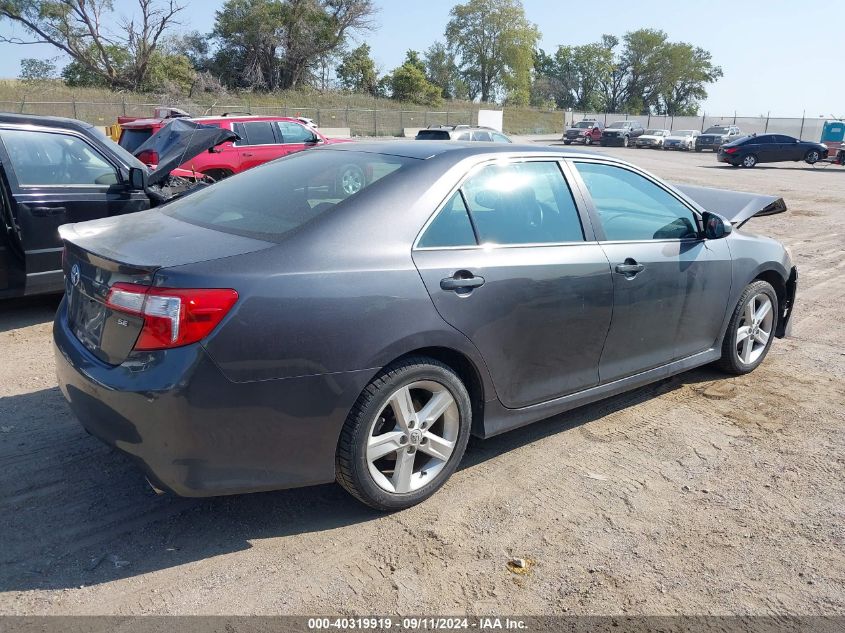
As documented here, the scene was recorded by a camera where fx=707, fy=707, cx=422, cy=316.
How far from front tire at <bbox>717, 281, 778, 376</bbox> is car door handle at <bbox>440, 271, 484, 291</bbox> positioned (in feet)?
7.87

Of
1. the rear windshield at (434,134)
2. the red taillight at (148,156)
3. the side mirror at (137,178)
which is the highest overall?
the rear windshield at (434,134)

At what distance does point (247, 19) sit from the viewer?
60000mm

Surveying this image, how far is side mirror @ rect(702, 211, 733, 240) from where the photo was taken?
4.33 metres

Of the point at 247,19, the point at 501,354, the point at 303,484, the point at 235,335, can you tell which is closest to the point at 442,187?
the point at 501,354

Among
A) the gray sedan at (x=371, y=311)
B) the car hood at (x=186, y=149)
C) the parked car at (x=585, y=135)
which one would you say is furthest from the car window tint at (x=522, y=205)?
the parked car at (x=585, y=135)

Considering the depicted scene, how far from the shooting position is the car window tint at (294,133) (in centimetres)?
1391

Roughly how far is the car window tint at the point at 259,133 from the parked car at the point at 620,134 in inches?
1466

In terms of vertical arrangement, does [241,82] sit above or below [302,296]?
above

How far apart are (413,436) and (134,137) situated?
11.9 meters

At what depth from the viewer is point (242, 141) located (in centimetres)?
1309

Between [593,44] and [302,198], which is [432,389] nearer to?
[302,198]

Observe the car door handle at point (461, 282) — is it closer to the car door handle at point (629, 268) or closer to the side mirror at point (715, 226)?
the car door handle at point (629, 268)

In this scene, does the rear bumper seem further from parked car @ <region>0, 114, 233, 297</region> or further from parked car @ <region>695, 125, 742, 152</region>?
parked car @ <region>695, 125, 742, 152</region>

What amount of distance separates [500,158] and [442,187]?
48 centimetres
